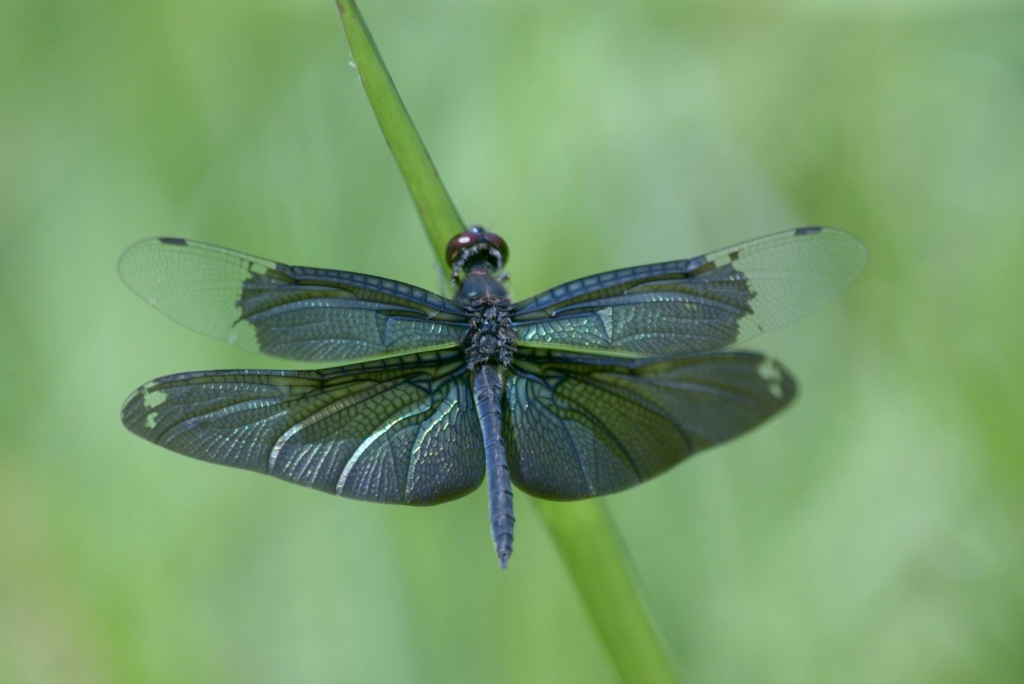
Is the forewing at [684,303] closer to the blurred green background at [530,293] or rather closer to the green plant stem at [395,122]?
the green plant stem at [395,122]

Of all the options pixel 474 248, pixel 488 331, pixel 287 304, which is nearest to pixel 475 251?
pixel 474 248

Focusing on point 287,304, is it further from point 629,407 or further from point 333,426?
point 629,407

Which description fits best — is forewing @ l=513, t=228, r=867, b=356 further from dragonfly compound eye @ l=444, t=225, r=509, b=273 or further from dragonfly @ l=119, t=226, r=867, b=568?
dragonfly compound eye @ l=444, t=225, r=509, b=273

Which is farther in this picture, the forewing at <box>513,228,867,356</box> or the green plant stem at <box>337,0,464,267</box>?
the forewing at <box>513,228,867,356</box>

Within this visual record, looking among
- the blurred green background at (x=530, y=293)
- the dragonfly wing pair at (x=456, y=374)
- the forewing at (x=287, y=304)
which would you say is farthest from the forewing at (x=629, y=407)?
the blurred green background at (x=530, y=293)

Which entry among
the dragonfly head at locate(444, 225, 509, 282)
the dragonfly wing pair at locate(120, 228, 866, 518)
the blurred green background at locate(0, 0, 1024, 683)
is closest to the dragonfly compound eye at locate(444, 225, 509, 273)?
the dragonfly head at locate(444, 225, 509, 282)

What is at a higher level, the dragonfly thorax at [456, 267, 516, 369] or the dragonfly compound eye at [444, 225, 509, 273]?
the dragonfly compound eye at [444, 225, 509, 273]
